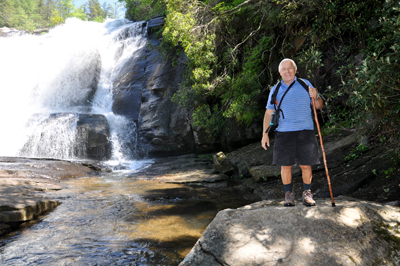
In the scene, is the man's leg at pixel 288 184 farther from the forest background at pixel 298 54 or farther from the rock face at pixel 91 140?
the rock face at pixel 91 140

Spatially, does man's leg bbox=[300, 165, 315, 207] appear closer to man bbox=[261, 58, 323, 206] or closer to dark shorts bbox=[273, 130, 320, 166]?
man bbox=[261, 58, 323, 206]

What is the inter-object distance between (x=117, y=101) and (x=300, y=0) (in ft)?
44.5

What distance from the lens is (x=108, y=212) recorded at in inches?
215

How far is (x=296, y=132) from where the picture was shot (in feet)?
10.7

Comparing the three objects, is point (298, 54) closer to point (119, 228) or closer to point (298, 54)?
point (298, 54)

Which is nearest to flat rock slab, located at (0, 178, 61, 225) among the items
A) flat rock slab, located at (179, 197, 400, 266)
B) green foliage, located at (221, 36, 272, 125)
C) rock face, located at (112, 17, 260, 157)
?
flat rock slab, located at (179, 197, 400, 266)

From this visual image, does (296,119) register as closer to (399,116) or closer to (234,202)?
(399,116)

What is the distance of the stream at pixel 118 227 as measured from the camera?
11.4 ft

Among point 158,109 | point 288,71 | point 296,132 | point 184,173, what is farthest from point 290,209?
point 158,109

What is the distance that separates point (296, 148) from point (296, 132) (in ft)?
0.69

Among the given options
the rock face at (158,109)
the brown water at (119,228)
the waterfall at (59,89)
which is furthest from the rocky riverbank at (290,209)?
the waterfall at (59,89)

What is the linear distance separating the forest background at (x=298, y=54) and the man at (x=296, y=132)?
0.91 m

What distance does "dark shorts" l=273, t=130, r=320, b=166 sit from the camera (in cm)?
318

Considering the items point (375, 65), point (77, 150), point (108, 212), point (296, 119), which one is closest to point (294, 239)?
point (296, 119)
